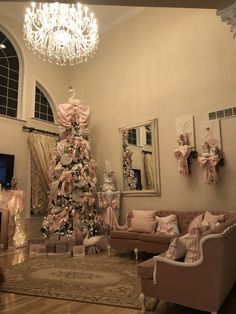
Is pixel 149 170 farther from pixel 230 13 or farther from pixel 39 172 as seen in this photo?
pixel 230 13

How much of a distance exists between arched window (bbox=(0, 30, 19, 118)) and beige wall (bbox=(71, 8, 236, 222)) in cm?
198

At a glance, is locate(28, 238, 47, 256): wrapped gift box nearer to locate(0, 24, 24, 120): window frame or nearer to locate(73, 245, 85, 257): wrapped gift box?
locate(73, 245, 85, 257): wrapped gift box

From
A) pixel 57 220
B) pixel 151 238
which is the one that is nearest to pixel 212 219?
pixel 151 238

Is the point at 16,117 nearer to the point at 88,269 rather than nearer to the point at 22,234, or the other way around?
the point at 22,234

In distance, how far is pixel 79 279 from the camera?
13.6ft

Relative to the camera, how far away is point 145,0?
299 centimetres

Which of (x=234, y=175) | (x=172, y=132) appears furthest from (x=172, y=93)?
(x=234, y=175)

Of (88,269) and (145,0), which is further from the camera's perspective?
(88,269)

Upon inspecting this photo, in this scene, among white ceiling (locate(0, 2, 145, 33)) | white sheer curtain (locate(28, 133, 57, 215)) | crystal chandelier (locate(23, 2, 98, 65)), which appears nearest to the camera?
crystal chandelier (locate(23, 2, 98, 65))

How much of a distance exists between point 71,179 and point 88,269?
2.36m

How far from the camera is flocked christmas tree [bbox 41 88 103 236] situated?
6418 mm

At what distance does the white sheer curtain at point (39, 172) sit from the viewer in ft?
24.6

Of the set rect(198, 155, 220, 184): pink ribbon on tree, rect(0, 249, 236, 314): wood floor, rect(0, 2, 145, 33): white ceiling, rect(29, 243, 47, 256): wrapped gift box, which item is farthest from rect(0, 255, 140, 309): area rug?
rect(0, 2, 145, 33): white ceiling

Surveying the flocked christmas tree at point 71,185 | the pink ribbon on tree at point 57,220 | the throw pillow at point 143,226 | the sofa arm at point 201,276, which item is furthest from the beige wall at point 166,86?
the sofa arm at point 201,276
